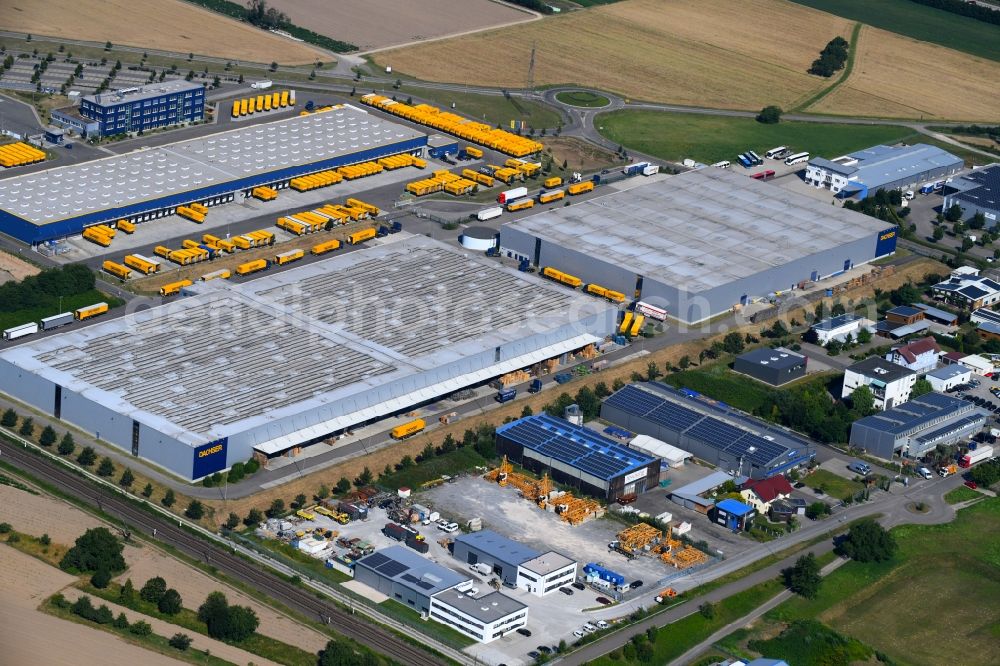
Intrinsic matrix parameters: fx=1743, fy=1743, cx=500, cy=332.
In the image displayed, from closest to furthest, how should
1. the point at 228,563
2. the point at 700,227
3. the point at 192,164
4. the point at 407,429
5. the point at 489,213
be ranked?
1. the point at 228,563
2. the point at 407,429
3. the point at 700,227
4. the point at 489,213
5. the point at 192,164

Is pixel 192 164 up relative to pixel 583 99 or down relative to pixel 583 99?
down

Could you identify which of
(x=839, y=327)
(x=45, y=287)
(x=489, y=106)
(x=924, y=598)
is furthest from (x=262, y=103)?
(x=924, y=598)

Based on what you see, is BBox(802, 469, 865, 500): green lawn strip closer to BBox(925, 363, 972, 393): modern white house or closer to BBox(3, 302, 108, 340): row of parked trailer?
BBox(925, 363, 972, 393): modern white house

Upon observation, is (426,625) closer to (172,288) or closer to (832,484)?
(832,484)

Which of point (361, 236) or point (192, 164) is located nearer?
point (361, 236)

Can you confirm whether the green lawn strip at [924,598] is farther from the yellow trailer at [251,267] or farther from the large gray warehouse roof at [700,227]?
the yellow trailer at [251,267]

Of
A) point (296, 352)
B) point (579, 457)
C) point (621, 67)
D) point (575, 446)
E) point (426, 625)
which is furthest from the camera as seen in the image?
point (621, 67)
